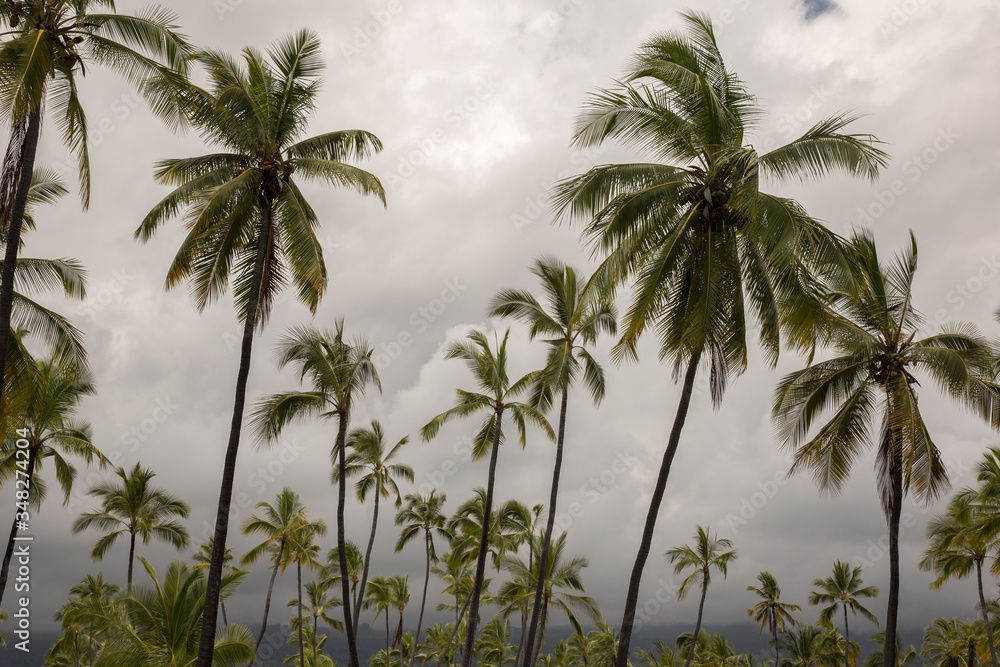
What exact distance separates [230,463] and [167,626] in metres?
8.87

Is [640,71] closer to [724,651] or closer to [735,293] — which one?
[735,293]

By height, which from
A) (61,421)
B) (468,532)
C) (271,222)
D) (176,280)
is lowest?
(468,532)

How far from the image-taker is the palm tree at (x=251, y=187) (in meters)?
15.0

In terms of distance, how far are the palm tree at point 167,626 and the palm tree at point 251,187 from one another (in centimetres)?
784

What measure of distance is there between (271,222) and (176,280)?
229 centimetres

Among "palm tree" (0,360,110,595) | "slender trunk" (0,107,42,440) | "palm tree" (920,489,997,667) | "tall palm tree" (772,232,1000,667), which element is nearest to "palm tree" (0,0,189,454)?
"slender trunk" (0,107,42,440)

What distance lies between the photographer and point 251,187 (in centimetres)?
1552

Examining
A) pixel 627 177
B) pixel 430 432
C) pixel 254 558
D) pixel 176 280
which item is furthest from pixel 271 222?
pixel 254 558

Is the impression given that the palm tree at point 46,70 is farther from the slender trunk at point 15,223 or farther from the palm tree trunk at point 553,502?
the palm tree trunk at point 553,502

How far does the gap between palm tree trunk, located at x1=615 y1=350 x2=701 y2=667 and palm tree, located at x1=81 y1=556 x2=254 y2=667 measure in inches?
451

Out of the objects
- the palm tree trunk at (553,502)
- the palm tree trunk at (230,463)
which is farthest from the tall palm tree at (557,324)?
the palm tree trunk at (230,463)

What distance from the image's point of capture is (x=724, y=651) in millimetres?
58750

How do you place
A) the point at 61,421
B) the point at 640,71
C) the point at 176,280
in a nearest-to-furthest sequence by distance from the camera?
1. the point at 640,71
2. the point at 176,280
3. the point at 61,421

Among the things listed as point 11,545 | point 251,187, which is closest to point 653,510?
point 251,187
